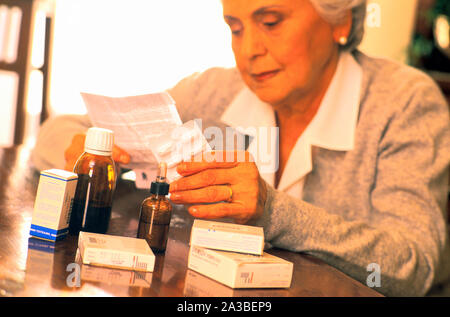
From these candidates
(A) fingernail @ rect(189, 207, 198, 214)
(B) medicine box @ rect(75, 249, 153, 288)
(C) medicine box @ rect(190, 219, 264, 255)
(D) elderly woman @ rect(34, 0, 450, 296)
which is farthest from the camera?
(D) elderly woman @ rect(34, 0, 450, 296)

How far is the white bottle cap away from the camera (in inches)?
35.5

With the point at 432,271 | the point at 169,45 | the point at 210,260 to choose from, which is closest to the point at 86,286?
the point at 210,260

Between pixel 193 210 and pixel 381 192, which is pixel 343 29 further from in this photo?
pixel 193 210

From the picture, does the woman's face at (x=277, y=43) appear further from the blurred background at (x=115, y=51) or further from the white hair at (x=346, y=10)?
the blurred background at (x=115, y=51)

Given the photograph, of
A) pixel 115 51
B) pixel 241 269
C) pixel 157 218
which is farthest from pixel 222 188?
pixel 115 51

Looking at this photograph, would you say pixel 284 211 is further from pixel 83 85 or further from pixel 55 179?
pixel 83 85

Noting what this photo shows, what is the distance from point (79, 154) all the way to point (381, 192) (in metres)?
0.80

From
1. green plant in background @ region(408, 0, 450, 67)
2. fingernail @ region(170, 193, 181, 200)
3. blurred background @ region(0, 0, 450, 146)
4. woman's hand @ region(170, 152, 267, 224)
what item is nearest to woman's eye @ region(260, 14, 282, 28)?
woman's hand @ region(170, 152, 267, 224)

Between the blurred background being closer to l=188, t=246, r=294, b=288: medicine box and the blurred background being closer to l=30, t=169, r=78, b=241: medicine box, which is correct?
l=30, t=169, r=78, b=241: medicine box

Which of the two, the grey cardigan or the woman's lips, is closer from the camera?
the grey cardigan

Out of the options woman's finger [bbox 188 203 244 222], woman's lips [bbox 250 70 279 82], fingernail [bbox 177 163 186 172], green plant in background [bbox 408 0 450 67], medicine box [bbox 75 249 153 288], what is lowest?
medicine box [bbox 75 249 153 288]

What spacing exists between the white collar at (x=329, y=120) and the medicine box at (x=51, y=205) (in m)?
0.79

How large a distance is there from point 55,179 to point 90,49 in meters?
3.39

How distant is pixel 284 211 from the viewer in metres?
1.05
